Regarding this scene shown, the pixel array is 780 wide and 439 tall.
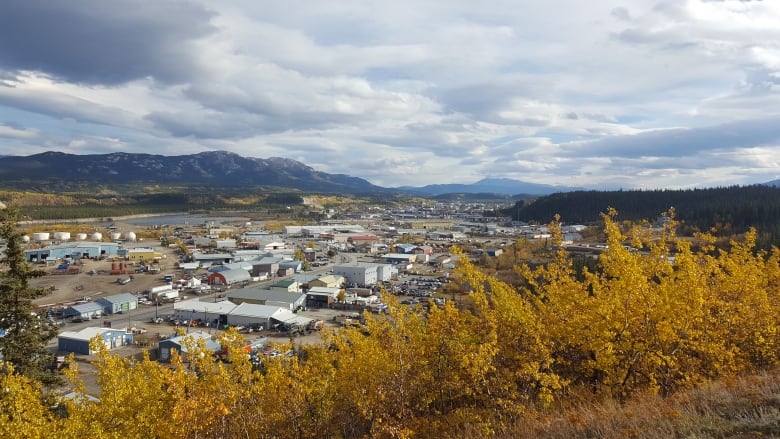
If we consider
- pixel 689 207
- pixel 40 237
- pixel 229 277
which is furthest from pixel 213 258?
pixel 689 207

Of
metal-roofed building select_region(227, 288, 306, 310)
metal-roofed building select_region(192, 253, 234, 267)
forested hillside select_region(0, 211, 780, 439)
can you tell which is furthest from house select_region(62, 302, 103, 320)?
forested hillside select_region(0, 211, 780, 439)

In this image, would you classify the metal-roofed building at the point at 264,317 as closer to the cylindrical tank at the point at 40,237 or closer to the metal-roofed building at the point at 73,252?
the metal-roofed building at the point at 73,252

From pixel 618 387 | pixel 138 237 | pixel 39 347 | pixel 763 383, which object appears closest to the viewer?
pixel 763 383

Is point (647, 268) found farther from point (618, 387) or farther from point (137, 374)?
point (137, 374)

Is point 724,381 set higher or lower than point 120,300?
higher

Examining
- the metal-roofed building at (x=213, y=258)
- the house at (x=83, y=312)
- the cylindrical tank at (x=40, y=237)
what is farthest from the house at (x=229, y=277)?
the cylindrical tank at (x=40, y=237)

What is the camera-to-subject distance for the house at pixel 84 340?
69.1 ft

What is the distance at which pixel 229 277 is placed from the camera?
37.6 metres

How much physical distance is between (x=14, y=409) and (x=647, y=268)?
8.57 m

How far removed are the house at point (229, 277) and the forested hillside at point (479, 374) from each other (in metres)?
32.1

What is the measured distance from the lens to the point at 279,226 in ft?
274

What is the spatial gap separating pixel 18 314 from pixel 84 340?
14610 mm

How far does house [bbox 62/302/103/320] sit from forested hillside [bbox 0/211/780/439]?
24.3m

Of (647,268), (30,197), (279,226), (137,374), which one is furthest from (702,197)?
(30,197)
